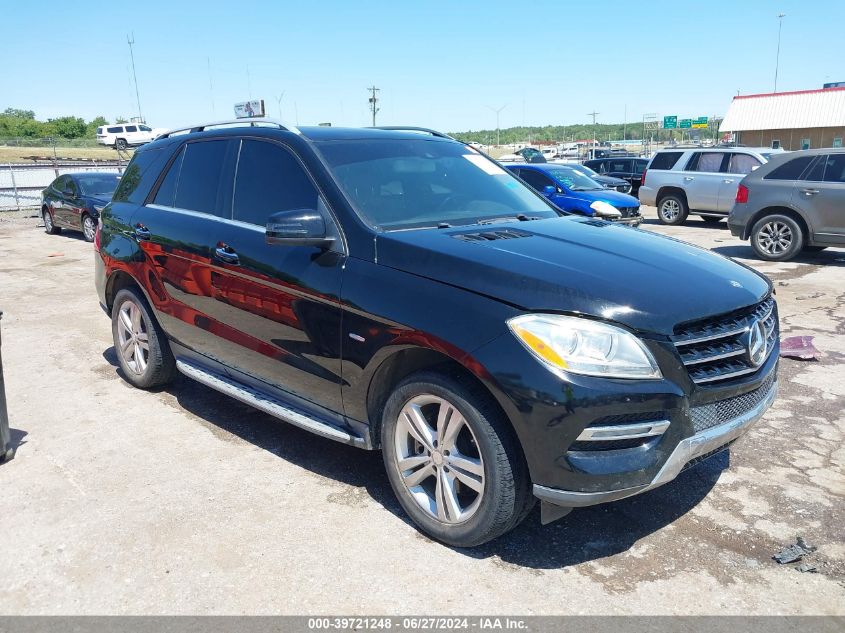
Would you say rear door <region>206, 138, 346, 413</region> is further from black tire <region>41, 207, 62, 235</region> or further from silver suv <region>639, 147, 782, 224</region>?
black tire <region>41, 207, 62, 235</region>

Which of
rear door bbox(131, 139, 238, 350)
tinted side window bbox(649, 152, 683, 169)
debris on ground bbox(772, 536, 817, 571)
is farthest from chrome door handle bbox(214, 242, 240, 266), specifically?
tinted side window bbox(649, 152, 683, 169)

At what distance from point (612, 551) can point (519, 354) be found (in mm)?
1153

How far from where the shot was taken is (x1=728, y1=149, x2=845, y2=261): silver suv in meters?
10.5

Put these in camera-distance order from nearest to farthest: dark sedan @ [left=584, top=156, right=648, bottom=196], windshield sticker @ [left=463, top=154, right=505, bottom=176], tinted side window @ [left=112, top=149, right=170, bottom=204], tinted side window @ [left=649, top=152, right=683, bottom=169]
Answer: windshield sticker @ [left=463, top=154, right=505, bottom=176]
tinted side window @ [left=112, top=149, right=170, bottom=204]
tinted side window @ [left=649, top=152, right=683, bottom=169]
dark sedan @ [left=584, top=156, right=648, bottom=196]

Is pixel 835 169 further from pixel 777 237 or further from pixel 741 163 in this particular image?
pixel 741 163

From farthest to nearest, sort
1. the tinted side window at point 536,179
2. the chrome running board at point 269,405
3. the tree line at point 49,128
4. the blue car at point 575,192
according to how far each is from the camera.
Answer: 1. the tree line at point 49,128
2. the tinted side window at point 536,179
3. the blue car at point 575,192
4. the chrome running board at point 269,405

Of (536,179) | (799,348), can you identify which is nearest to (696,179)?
(536,179)

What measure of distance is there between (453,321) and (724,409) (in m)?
1.23

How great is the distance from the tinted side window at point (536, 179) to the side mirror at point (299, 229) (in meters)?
11.3

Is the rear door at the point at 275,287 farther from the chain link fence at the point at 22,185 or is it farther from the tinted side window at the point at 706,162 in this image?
the chain link fence at the point at 22,185

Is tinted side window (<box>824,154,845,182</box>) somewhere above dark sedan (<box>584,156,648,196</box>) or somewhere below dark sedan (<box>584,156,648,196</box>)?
above

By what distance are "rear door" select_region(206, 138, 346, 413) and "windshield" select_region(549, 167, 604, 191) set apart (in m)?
11.0

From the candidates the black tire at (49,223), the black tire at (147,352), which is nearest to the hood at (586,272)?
the black tire at (147,352)

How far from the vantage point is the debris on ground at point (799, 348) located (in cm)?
604
